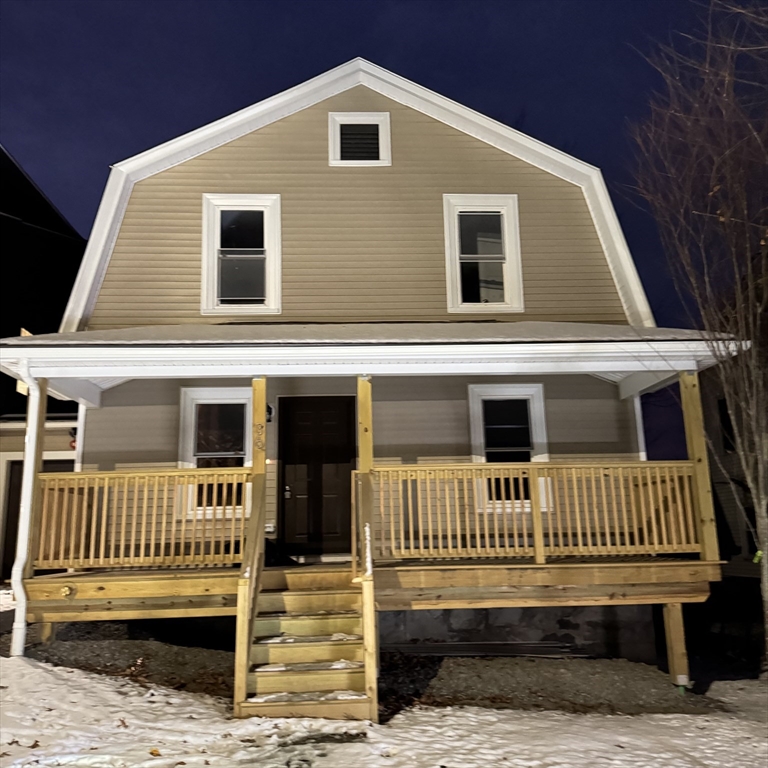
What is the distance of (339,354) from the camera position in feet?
26.2

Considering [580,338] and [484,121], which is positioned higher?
[484,121]

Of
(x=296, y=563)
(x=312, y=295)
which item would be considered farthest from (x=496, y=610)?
(x=312, y=295)

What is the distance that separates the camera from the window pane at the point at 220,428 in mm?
9922

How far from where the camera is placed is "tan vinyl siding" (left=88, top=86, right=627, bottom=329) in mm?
10141

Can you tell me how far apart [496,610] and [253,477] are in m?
3.65

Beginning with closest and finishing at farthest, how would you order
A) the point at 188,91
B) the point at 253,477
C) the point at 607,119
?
1. the point at 253,477
2. the point at 607,119
3. the point at 188,91

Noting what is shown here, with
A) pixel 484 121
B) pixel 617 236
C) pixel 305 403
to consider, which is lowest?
pixel 305 403

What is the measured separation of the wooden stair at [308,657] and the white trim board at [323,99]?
493cm

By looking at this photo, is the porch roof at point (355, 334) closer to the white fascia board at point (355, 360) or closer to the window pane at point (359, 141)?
the white fascia board at point (355, 360)

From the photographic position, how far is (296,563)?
9.55 metres

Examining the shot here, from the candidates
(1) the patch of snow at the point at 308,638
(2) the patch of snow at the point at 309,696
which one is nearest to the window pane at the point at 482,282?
(1) the patch of snow at the point at 308,638

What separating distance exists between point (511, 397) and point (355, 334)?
109 inches

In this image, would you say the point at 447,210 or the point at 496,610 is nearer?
the point at 496,610

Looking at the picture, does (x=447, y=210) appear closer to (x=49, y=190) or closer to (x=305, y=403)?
(x=305, y=403)
